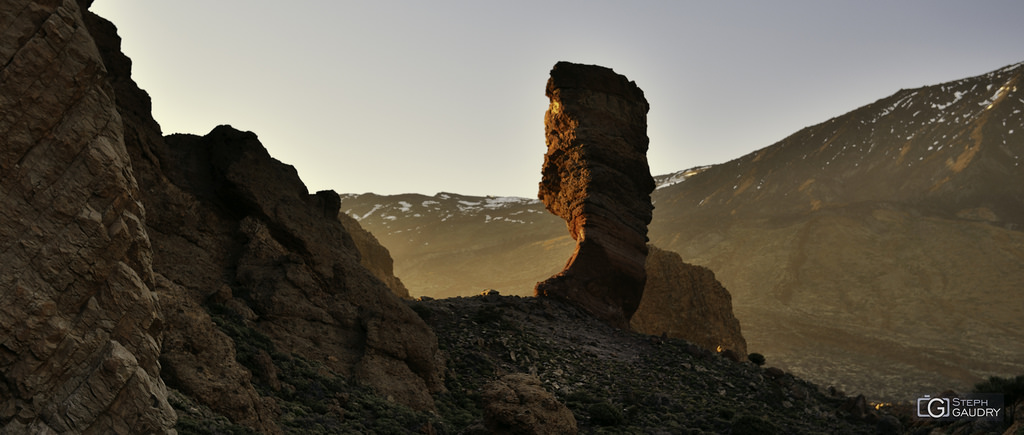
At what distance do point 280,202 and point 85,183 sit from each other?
11.7 metres

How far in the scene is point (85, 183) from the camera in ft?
38.5

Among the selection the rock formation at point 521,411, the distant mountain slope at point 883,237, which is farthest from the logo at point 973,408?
the distant mountain slope at point 883,237

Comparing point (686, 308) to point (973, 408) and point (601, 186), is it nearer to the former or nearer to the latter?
point (601, 186)

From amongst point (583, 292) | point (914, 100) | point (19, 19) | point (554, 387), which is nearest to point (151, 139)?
point (19, 19)

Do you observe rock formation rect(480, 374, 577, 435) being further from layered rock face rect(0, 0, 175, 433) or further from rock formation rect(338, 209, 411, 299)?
rock formation rect(338, 209, 411, 299)

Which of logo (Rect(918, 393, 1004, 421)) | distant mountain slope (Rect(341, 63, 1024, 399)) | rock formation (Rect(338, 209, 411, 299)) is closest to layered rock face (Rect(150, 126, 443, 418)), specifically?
logo (Rect(918, 393, 1004, 421))

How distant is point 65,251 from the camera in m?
11.3

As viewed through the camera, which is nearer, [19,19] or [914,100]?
[19,19]

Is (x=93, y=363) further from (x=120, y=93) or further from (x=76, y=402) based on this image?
(x=120, y=93)

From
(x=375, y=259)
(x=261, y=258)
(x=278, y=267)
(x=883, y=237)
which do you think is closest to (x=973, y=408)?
(x=278, y=267)

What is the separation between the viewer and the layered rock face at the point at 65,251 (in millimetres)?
10734

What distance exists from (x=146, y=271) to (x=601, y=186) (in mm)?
27898

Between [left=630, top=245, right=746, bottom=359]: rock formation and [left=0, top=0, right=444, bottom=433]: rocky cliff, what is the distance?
26.4 m

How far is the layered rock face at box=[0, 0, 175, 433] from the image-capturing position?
10.7 m
